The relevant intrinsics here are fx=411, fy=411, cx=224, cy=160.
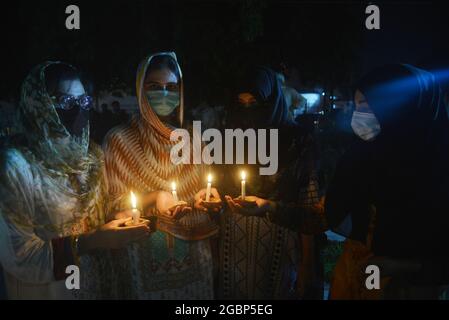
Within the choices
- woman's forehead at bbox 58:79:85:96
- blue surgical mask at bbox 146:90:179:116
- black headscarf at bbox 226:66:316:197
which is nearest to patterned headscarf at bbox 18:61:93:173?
woman's forehead at bbox 58:79:85:96

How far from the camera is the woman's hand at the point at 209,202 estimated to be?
10.9 ft

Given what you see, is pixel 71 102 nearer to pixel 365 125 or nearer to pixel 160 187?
pixel 160 187

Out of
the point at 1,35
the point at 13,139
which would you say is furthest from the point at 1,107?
the point at 13,139

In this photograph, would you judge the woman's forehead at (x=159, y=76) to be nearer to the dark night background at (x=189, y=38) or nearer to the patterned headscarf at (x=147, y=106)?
the patterned headscarf at (x=147, y=106)

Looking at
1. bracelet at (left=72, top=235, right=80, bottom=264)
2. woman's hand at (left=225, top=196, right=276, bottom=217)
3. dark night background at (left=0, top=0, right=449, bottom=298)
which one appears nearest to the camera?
bracelet at (left=72, top=235, right=80, bottom=264)

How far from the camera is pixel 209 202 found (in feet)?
10.8

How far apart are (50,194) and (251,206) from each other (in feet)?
5.23

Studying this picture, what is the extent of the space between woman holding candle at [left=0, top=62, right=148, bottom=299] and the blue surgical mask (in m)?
0.51

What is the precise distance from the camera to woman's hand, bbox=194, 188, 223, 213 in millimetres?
3312

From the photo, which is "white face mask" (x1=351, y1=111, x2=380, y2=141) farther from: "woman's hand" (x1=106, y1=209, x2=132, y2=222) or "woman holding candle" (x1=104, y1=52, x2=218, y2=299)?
"woman's hand" (x1=106, y1=209, x2=132, y2=222)

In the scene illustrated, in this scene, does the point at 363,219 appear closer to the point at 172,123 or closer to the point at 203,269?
the point at 203,269

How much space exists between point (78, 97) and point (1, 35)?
4273 millimetres

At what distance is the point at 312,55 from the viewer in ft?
25.1

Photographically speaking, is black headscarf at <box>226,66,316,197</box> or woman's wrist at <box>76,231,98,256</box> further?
black headscarf at <box>226,66,316,197</box>
